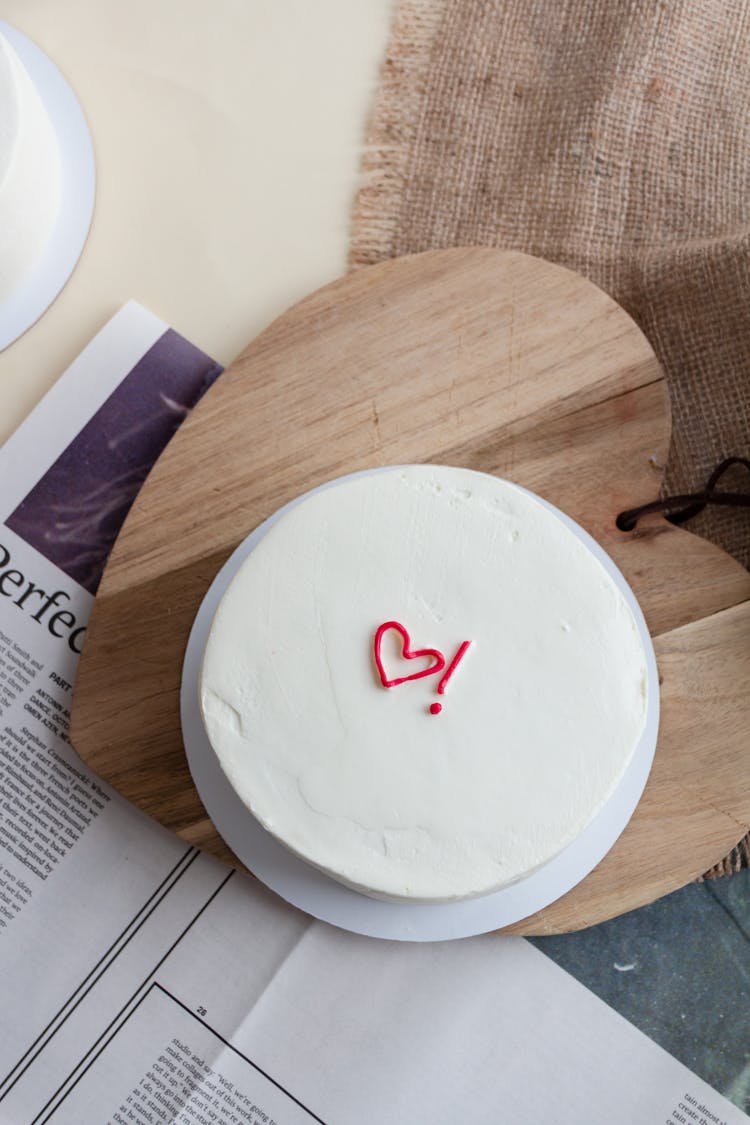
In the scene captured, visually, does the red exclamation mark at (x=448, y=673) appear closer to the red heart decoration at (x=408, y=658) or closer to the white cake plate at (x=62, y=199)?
the red heart decoration at (x=408, y=658)

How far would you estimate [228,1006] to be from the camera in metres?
0.70

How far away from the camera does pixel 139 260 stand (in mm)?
811

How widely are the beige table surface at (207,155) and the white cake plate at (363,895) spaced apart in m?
0.23

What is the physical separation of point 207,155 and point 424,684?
50 centimetres

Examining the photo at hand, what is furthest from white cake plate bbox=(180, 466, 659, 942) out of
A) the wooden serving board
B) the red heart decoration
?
the red heart decoration

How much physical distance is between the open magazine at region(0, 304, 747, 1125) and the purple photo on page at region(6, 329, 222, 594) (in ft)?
0.34

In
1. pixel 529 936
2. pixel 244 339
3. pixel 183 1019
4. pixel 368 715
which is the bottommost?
pixel 529 936

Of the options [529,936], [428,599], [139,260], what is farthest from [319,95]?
[529,936]

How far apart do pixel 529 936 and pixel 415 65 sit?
2.27ft

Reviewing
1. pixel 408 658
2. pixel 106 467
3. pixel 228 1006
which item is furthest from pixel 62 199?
pixel 228 1006

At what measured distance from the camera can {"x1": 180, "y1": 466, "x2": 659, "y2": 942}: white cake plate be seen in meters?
0.65

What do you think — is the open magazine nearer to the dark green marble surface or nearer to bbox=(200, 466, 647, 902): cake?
the dark green marble surface

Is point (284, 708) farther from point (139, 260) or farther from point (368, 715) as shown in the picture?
point (139, 260)

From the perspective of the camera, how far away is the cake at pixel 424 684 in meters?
0.59
